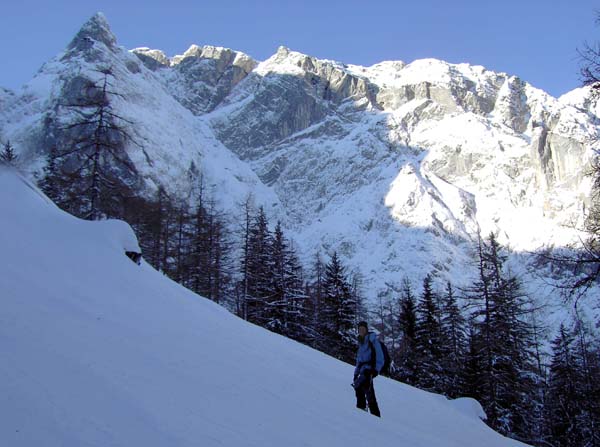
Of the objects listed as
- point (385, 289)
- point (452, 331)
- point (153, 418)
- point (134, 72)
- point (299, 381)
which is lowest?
point (153, 418)

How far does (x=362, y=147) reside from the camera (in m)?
140

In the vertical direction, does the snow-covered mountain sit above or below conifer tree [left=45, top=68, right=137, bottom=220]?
above

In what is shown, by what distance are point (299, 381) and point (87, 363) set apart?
4274mm

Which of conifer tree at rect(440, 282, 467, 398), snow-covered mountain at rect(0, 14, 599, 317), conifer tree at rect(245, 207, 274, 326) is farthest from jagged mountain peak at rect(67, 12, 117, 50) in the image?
conifer tree at rect(440, 282, 467, 398)

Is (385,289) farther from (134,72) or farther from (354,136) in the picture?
(134,72)

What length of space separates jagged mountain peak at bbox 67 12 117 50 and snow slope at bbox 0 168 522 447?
124074mm

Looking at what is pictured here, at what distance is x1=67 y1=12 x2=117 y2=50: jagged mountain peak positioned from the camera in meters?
122

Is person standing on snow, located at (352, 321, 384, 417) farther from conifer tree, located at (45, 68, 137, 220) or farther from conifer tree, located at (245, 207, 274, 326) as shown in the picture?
conifer tree, located at (245, 207, 274, 326)

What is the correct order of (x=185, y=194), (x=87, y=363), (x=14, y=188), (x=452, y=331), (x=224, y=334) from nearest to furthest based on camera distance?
1. (x=87, y=363)
2. (x=224, y=334)
3. (x=14, y=188)
4. (x=452, y=331)
5. (x=185, y=194)

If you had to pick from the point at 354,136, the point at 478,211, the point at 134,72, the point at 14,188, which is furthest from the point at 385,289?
the point at 14,188

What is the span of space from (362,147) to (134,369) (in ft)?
451

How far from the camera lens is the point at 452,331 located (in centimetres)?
2689

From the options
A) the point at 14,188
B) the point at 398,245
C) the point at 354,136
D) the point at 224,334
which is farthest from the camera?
the point at 354,136

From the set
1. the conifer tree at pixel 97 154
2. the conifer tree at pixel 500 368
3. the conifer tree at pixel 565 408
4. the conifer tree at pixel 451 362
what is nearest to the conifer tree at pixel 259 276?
the conifer tree at pixel 97 154
